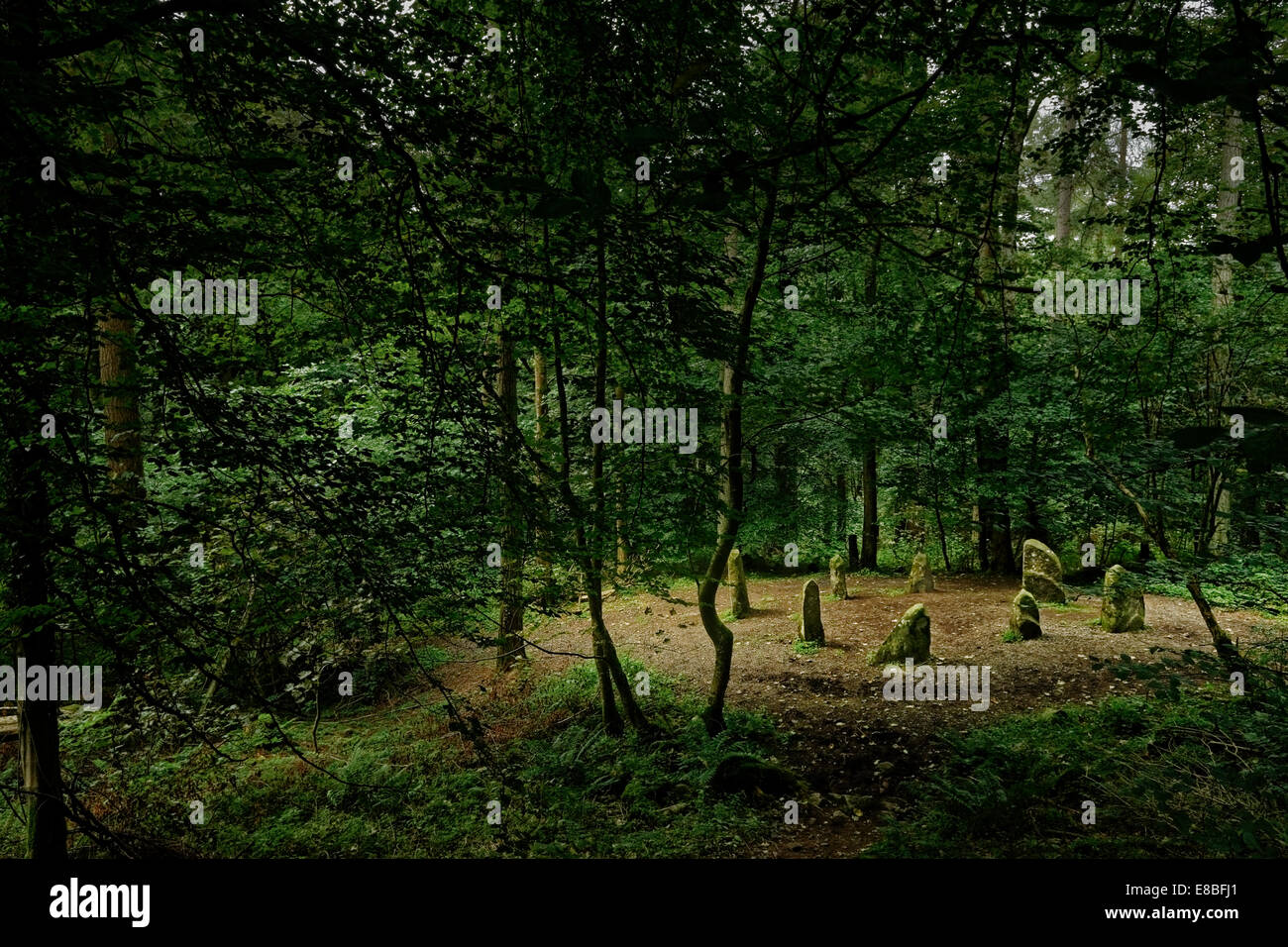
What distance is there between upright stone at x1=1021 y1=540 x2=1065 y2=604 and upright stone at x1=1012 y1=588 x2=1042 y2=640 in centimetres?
219

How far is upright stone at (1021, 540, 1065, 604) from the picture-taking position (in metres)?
11.2

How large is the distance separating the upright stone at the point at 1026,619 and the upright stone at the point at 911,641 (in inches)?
63.2

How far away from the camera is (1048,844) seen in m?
4.58

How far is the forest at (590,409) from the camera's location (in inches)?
91.8

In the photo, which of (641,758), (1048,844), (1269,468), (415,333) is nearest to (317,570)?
(415,333)

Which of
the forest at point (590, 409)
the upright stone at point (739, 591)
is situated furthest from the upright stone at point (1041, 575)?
the upright stone at point (739, 591)

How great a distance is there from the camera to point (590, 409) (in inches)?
267

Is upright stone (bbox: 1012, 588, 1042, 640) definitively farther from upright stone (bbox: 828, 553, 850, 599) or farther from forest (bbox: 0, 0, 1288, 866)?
upright stone (bbox: 828, 553, 850, 599)

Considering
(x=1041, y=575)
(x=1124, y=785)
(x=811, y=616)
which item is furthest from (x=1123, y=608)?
(x=1124, y=785)

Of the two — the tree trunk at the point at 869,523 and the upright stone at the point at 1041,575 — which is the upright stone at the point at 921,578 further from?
the tree trunk at the point at 869,523

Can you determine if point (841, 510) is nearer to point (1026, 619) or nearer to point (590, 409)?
point (1026, 619)

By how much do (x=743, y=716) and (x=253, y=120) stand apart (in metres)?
7.41

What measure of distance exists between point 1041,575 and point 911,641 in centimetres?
432
